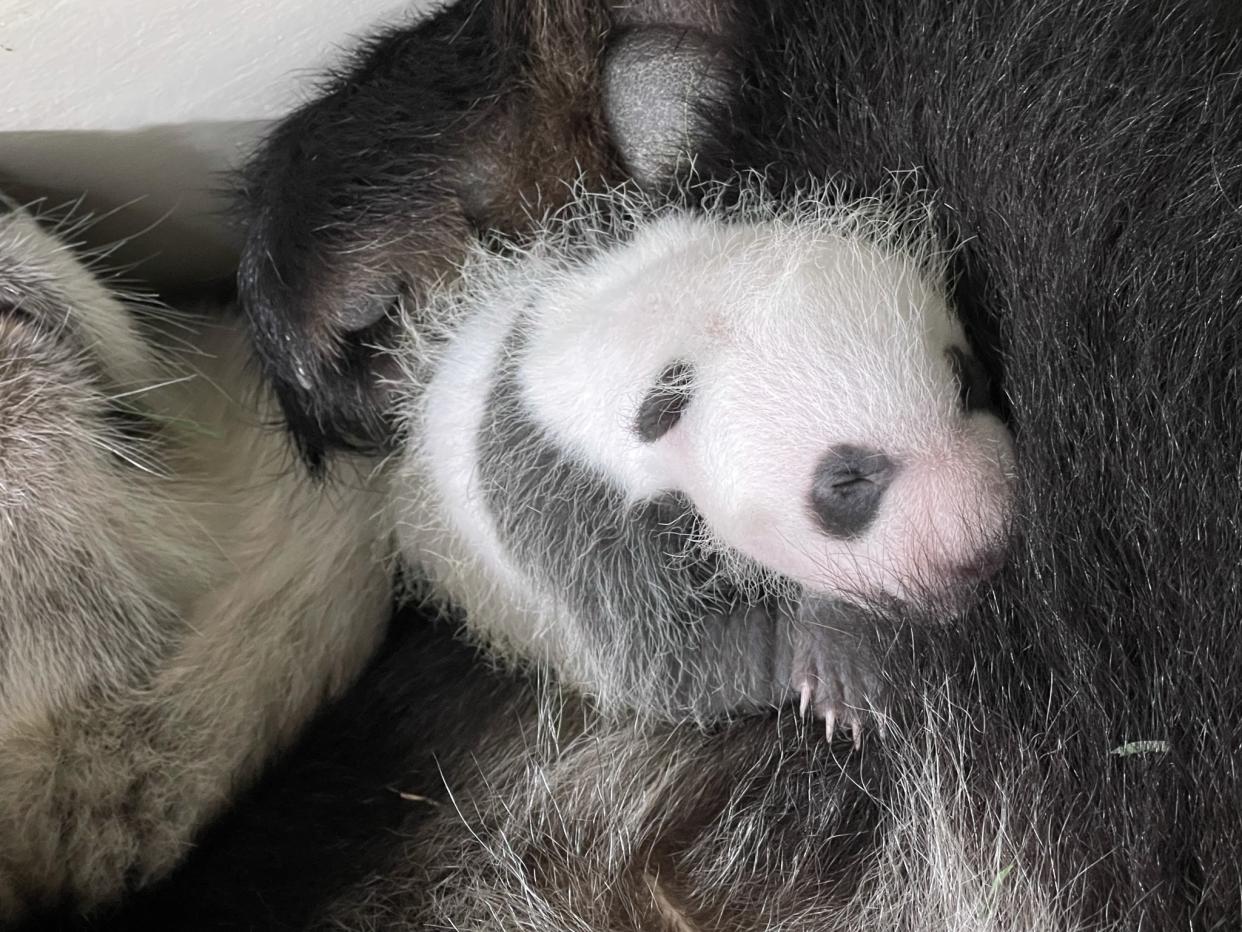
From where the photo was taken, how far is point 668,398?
86 cm

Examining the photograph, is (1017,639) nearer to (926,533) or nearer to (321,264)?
(926,533)

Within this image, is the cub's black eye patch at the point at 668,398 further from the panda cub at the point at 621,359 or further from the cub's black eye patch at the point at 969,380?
the cub's black eye patch at the point at 969,380

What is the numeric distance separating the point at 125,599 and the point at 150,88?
41 centimetres

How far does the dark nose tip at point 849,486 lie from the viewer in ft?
2.55

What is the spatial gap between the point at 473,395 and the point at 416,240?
133mm

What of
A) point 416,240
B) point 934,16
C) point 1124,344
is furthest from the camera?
point 416,240

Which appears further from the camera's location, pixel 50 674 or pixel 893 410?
pixel 50 674

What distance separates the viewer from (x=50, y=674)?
887mm

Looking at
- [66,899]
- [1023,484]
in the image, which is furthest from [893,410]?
[66,899]

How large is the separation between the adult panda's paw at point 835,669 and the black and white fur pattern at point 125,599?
1.38ft

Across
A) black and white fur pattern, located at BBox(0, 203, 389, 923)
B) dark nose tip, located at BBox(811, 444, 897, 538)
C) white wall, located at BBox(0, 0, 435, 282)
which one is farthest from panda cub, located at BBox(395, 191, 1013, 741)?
white wall, located at BBox(0, 0, 435, 282)

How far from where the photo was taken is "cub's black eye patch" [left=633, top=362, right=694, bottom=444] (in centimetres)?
85

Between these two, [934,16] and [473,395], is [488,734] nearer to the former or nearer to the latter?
[473,395]

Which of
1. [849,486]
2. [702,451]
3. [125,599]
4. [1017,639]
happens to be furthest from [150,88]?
[1017,639]
